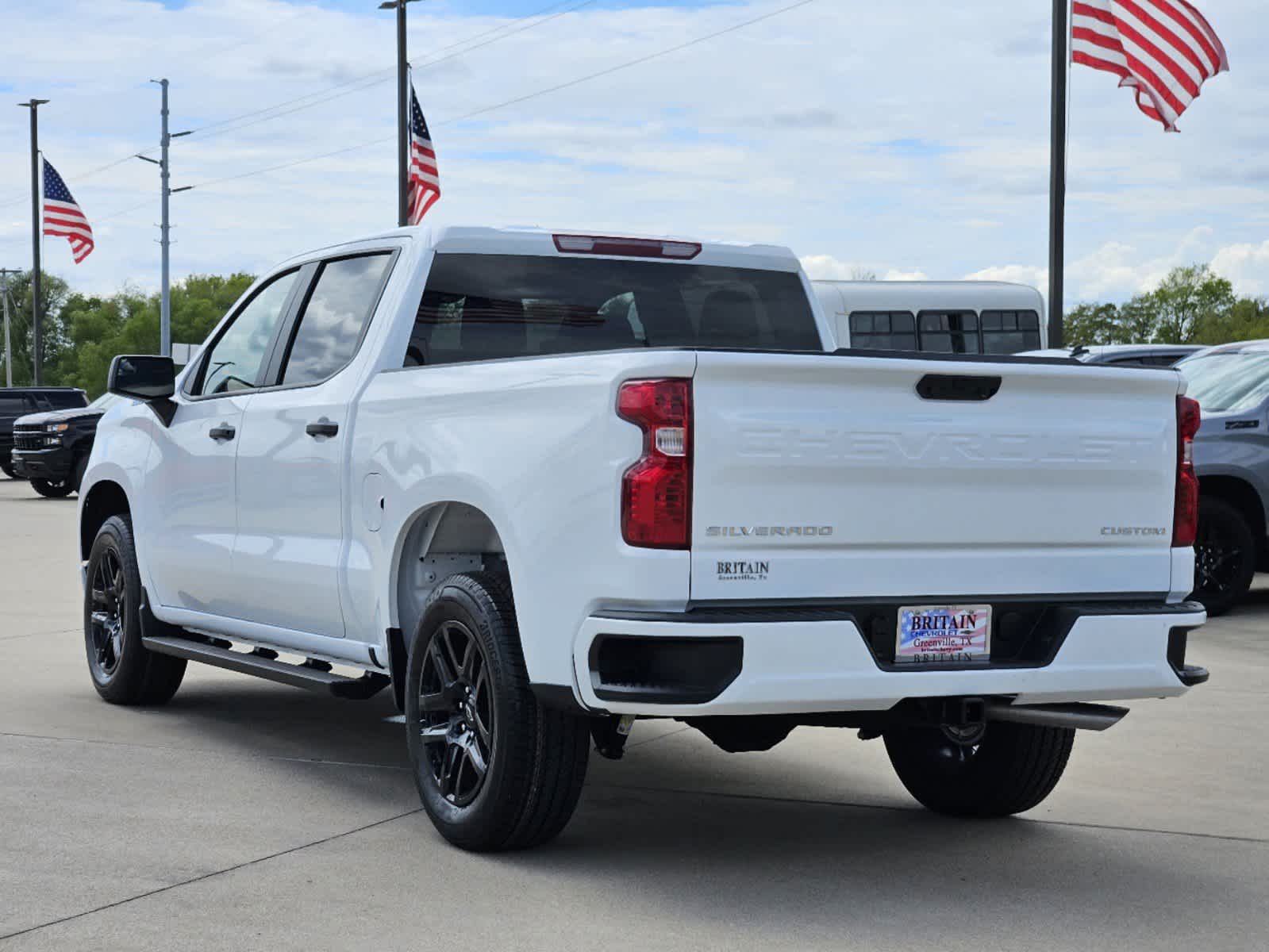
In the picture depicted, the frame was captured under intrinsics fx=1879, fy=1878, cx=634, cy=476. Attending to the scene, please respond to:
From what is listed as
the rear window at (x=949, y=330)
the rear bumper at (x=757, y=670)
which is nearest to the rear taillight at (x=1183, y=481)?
the rear bumper at (x=757, y=670)

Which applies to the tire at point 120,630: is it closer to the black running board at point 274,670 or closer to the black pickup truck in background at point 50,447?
the black running board at point 274,670

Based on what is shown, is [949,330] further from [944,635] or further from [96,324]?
[96,324]

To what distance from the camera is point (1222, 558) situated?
12883mm

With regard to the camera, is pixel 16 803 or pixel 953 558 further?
pixel 16 803

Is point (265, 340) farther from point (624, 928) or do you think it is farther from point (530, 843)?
point (624, 928)

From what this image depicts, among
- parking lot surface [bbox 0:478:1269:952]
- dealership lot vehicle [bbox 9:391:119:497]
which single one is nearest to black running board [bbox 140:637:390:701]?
parking lot surface [bbox 0:478:1269:952]

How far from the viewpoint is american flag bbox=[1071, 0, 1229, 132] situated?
55.7ft

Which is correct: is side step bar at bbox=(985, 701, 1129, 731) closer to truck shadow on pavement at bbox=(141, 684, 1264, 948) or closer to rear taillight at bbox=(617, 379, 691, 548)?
truck shadow on pavement at bbox=(141, 684, 1264, 948)

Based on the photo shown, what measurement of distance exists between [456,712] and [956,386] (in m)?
1.86

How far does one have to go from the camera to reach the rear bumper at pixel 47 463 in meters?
27.5

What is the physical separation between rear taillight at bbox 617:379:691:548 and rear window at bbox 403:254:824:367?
1764 millimetres

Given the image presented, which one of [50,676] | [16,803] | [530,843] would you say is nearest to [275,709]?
[50,676]

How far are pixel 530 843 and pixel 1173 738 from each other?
3573 millimetres

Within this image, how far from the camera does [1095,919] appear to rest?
5109 mm
